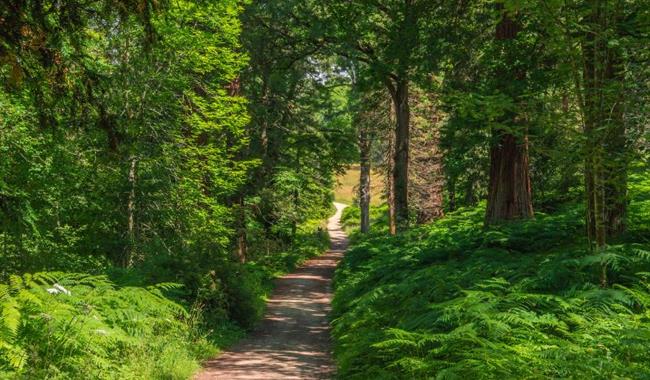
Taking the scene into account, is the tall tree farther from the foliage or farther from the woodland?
the foliage

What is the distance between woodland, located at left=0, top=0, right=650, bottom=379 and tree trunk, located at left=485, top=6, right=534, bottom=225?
0.05 m

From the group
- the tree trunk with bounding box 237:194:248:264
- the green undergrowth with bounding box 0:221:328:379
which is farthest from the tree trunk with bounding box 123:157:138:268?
the tree trunk with bounding box 237:194:248:264

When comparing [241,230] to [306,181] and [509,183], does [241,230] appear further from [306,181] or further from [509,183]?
[509,183]

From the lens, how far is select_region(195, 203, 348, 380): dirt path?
26.7 ft

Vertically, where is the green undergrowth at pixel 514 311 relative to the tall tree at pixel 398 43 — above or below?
below

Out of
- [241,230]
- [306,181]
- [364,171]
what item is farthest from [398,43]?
[364,171]

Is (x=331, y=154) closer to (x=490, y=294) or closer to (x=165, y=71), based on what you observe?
(x=165, y=71)

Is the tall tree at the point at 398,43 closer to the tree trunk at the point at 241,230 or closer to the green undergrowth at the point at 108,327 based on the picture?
the tree trunk at the point at 241,230

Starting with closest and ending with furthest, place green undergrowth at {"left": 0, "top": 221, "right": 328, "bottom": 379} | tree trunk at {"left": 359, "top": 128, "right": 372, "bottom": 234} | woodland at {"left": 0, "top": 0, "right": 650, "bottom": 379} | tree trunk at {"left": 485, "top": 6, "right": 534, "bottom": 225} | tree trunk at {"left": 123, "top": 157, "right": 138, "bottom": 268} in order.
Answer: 1. green undergrowth at {"left": 0, "top": 221, "right": 328, "bottom": 379}
2. woodland at {"left": 0, "top": 0, "right": 650, "bottom": 379}
3. tree trunk at {"left": 485, "top": 6, "right": 534, "bottom": 225}
4. tree trunk at {"left": 123, "top": 157, "right": 138, "bottom": 268}
5. tree trunk at {"left": 359, "top": 128, "right": 372, "bottom": 234}

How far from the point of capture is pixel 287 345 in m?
10.3

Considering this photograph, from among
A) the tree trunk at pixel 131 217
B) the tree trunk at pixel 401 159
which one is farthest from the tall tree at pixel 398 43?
the tree trunk at pixel 131 217

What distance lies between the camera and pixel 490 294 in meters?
6.17

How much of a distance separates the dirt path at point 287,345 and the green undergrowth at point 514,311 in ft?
2.11

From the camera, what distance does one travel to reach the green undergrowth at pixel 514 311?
14.3 ft
